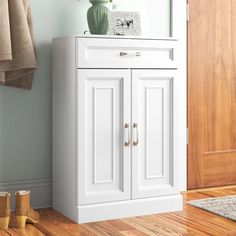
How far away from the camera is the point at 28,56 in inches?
125

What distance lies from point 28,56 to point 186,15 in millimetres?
1223

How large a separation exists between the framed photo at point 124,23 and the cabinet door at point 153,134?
288mm

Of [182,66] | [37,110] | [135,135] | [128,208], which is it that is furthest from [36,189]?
[182,66]

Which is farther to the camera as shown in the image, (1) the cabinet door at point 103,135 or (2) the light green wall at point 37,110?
(2) the light green wall at point 37,110

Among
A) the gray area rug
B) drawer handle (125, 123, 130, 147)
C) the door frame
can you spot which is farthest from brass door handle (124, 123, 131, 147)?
the door frame

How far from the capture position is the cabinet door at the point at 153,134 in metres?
3.22

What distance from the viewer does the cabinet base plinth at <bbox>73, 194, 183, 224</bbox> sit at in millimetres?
3100

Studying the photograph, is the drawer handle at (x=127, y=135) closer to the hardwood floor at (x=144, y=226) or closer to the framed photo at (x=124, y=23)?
the hardwood floor at (x=144, y=226)

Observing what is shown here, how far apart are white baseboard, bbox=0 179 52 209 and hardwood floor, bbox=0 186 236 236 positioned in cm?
12

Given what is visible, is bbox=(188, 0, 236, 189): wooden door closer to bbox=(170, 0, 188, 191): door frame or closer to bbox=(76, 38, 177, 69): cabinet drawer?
bbox=(170, 0, 188, 191): door frame

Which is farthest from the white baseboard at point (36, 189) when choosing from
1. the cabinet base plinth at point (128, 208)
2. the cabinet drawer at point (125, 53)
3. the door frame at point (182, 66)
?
the door frame at point (182, 66)

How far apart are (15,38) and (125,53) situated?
61cm

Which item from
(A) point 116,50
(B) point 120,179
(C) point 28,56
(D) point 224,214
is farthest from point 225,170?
(C) point 28,56

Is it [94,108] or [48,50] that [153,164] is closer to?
[94,108]
